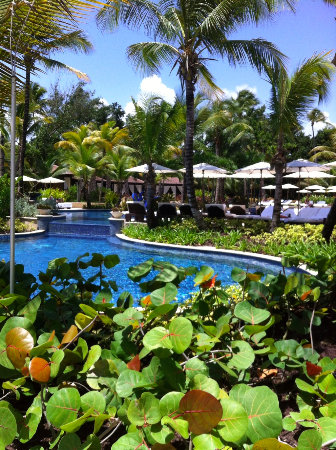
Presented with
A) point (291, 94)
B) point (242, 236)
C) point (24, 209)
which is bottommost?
point (242, 236)

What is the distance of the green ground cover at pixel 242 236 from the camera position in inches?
412

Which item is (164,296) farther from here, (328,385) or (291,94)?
(291,94)

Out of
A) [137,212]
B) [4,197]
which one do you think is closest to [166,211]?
[137,212]

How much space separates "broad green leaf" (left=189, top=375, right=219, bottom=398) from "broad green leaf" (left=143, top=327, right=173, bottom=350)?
0.12 meters

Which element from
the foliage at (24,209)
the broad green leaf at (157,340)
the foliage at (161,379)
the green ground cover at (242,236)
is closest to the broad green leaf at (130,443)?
the foliage at (161,379)

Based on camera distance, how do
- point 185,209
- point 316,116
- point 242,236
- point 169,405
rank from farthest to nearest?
point 316,116
point 185,209
point 242,236
point 169,405

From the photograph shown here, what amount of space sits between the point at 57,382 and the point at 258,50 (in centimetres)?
1294

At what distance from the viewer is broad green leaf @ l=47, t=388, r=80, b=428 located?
1.02m

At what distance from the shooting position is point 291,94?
1239 centimetres

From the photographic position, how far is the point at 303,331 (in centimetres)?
174

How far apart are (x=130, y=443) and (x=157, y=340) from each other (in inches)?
11.4

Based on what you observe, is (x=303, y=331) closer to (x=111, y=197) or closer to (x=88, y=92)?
(x=111, y=197)

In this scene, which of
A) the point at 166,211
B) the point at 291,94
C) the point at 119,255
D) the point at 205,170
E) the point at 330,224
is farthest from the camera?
the point at 205,170

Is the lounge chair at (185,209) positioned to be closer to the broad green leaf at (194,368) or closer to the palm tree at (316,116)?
the broad green leaf at (194,368)
